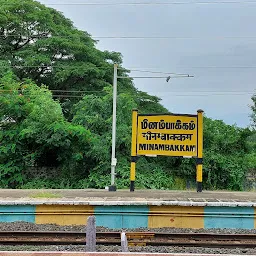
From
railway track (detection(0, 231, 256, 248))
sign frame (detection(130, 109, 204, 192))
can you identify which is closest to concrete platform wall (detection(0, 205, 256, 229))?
railway track (detection(0, 231, 256, 248))

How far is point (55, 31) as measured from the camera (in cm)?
2339

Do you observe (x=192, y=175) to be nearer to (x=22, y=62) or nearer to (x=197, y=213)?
(x=197, y=213)

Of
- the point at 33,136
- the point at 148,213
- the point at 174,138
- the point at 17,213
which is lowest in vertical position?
the point at 17,213

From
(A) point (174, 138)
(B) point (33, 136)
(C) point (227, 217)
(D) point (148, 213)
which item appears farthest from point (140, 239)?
(B) point (33, 136)

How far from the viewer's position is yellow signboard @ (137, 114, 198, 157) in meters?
11.8

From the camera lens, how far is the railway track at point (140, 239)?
7363 millimetres

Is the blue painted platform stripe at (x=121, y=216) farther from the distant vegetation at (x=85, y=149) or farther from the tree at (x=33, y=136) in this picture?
the tree at (x=33, y=136)

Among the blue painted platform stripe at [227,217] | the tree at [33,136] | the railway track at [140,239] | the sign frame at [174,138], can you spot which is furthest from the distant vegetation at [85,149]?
the railway track at [140,239]

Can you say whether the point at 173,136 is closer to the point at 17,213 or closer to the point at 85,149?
the point at 17,213

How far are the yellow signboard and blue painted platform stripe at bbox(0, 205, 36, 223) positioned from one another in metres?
4.26

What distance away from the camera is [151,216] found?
9055 millimetres

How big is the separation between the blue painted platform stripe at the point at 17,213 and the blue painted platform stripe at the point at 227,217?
14.9 ft

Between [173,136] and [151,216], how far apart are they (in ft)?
11.5

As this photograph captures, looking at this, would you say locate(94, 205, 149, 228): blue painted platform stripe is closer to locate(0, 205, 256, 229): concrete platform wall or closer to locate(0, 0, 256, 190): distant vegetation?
locate(0, 205, 256, 229): concrete platform wall
